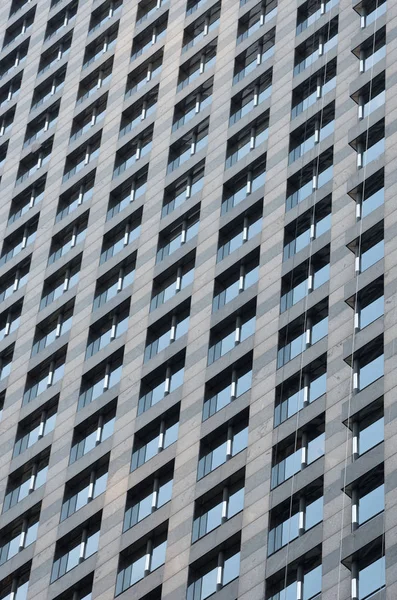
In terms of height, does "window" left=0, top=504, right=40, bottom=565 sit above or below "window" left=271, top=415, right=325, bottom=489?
above

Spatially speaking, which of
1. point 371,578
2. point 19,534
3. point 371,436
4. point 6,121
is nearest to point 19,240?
point 6,121

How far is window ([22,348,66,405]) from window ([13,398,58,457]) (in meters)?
1.03

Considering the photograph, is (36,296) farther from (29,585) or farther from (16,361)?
(29,585)

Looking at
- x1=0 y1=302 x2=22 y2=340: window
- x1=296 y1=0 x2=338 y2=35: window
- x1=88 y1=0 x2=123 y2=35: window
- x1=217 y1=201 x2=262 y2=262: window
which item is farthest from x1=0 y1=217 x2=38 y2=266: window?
x1=296 y1=0 x2=338 y2=35: window

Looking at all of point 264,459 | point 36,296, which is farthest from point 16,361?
point 264,459

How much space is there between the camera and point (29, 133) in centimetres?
9638

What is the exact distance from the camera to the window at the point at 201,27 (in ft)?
296

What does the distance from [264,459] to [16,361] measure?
18820mm

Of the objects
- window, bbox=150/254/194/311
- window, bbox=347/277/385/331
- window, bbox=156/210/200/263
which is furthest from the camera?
window, bbox=156/210/200/263

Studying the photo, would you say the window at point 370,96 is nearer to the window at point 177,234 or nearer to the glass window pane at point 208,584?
the window at point 177,234

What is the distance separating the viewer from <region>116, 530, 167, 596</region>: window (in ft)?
232

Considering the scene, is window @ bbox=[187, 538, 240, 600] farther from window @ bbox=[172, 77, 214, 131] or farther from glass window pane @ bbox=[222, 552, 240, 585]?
window @ bbox=[172, 77, 214, 131]

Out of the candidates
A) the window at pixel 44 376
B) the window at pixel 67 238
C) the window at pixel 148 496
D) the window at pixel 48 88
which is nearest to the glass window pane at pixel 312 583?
the window at pixel 148 496

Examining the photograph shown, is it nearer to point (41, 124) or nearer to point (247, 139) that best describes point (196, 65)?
point (247, 139)
